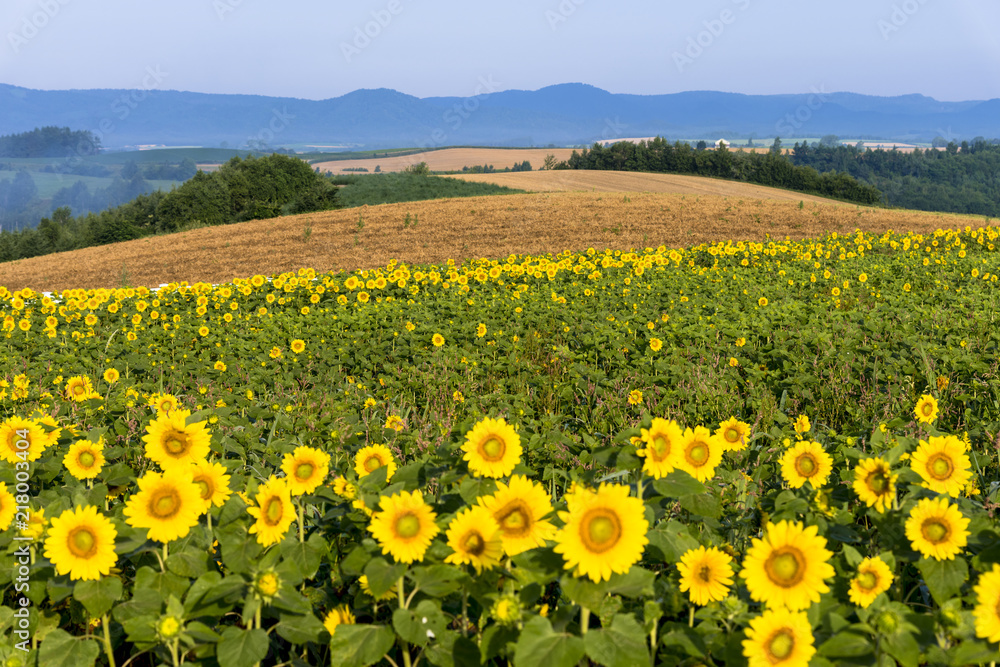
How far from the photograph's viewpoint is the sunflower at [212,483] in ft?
6.32

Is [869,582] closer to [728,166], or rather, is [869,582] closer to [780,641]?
[780,641]

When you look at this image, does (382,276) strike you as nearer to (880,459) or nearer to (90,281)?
(880,459)

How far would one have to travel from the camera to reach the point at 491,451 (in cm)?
183

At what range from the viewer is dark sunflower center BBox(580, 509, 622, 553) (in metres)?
1.35

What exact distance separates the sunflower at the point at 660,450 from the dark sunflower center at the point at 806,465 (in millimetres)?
704

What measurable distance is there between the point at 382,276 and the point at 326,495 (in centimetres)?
880

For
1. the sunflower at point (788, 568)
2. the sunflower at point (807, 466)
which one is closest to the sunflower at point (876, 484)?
the sunflower at point (807, 466)

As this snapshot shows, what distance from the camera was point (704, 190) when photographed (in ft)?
181

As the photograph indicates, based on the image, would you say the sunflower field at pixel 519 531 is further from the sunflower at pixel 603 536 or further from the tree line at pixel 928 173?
the tree line at pixel 928 173

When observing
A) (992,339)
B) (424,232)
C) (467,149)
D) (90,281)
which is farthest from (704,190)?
(467,149)

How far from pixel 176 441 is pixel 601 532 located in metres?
1.73

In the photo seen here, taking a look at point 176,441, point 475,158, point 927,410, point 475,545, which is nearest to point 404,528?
point 475,545

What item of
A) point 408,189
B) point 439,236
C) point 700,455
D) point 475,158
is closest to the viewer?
point 700,455

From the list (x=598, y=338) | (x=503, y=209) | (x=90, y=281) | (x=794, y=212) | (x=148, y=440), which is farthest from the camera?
(x=503, y=209)
